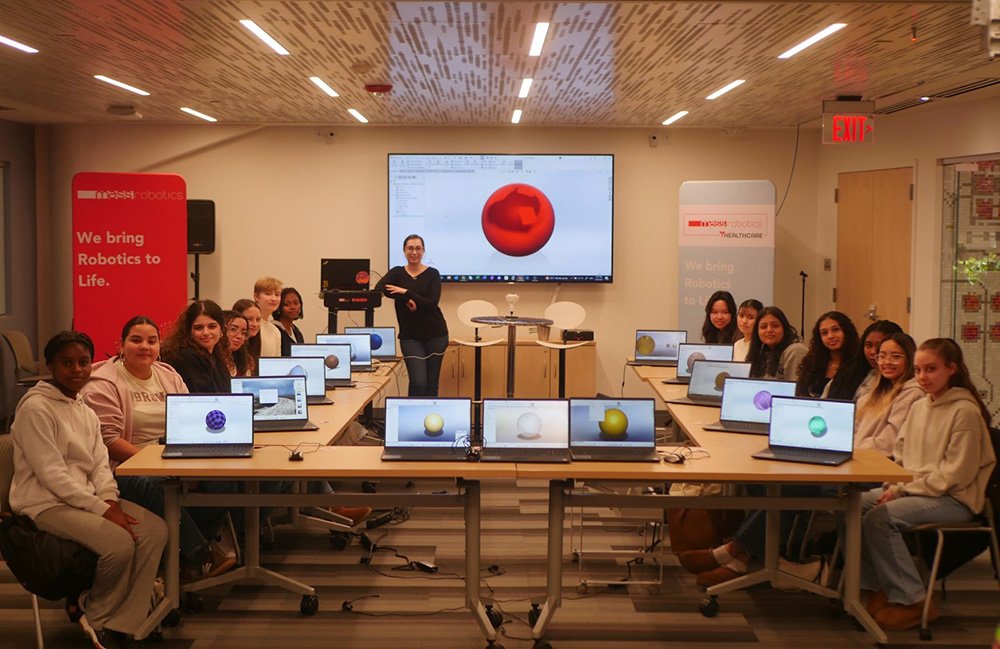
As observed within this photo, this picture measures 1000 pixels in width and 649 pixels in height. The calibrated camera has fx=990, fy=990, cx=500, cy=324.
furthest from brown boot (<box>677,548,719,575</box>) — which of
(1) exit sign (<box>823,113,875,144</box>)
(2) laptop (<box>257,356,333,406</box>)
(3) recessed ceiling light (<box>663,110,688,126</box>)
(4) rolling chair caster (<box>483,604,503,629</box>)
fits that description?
(3) recessed ceiling light (<box>663,110,688,126</box>)

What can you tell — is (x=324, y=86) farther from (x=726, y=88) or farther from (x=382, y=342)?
(x=726, y=88)

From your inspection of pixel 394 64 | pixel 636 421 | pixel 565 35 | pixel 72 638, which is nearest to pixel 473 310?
pixel 394 64

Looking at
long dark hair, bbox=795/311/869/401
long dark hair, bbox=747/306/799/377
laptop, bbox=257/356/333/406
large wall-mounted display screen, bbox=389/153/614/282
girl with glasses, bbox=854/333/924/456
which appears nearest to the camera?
girl with glasses, bbox=854/333/924/456

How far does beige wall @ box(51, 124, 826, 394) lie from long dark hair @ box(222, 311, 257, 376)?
4.44 meters

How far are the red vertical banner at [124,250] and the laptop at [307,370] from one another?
3.94 metres

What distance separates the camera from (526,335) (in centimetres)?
1059

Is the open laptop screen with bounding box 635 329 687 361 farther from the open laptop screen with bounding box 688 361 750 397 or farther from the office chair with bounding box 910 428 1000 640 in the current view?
the office chair with bounding box 910 428 1000 640

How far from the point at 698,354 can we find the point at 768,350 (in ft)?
2.95

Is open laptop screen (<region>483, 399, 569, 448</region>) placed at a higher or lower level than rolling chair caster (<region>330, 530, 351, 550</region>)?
higher

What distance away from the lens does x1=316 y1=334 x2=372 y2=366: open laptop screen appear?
778 cm

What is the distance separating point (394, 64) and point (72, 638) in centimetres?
420

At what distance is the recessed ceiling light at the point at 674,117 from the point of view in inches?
368

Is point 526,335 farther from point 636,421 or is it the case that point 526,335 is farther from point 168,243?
point 636,421

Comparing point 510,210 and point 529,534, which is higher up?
point 510,210
